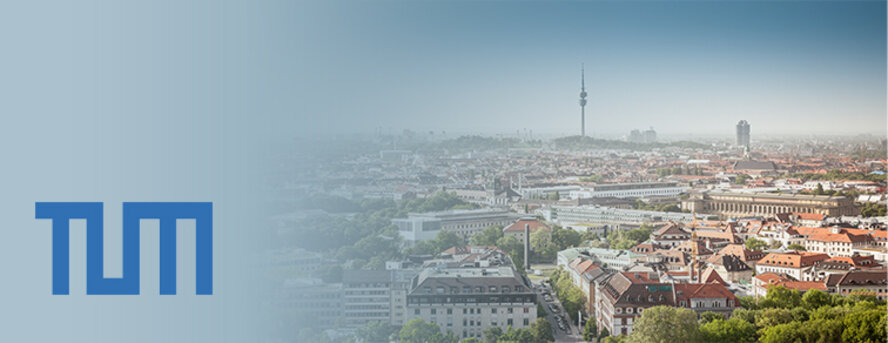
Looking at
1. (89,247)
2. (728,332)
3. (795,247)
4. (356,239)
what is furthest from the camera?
(356,239)

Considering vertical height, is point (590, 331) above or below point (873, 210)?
below

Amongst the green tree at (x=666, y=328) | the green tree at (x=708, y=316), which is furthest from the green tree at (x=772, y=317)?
the green tree at (x=666, y=328)

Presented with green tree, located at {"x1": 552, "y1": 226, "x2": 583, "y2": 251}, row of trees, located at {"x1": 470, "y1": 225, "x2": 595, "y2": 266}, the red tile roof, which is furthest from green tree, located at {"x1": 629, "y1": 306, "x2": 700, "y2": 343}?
the red tile roof

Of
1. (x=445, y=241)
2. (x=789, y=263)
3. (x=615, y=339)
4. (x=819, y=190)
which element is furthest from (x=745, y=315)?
(x=819, y=190)

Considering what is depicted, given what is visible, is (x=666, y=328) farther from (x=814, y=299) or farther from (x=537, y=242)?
(x=537, y=242)

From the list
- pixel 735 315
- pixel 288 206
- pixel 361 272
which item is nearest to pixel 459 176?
pixel 288 206

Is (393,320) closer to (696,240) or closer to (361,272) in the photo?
(361,272)

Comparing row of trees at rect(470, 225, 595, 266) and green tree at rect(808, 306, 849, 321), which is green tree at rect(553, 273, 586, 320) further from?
row of trees at rect(470, 225, 595, 266)
